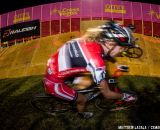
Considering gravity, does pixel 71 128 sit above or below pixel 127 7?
below

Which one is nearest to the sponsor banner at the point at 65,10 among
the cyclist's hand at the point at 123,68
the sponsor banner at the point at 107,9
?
the sponsor banner at the point at 107,9

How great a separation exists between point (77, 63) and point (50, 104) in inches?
60.1

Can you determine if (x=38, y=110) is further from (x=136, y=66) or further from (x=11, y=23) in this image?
(x=11, y=23)

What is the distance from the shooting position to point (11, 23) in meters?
15.4

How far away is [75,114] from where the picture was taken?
10820 millimetres

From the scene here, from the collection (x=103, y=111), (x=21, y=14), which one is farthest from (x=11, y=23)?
(x=103, y=111)

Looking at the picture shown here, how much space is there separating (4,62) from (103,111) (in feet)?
17.1

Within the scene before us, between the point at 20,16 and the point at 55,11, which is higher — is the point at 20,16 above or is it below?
below

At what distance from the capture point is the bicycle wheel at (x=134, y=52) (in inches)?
478

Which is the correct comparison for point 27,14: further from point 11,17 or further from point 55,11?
point 55,11

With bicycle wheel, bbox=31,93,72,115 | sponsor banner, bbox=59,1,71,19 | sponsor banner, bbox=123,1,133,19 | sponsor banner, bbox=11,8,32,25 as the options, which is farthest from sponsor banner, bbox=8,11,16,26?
bicycle wheel, bbox=31,93,72,115

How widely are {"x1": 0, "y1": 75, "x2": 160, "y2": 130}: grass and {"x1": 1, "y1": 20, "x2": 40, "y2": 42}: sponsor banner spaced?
10.3ft

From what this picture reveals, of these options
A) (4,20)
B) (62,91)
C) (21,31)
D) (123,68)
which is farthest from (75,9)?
(62,91)

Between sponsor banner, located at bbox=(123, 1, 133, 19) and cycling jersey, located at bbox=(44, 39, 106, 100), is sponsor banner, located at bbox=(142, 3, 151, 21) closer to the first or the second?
sponsor banner, located at bbox=(123, 1, 133, 19)
